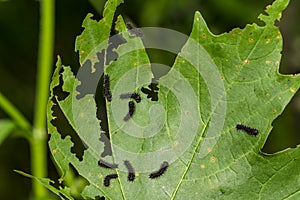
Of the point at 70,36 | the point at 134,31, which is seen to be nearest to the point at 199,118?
the point at 134,31

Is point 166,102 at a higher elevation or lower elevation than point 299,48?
lower

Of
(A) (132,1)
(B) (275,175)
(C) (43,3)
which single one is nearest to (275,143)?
(A) (132,1)

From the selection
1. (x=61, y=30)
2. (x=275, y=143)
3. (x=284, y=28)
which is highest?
Answer: (x=61, y=30)

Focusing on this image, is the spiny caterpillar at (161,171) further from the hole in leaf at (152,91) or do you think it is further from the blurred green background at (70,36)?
the blurred green background at (70,36)

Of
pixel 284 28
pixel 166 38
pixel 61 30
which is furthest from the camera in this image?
pixel 61 30

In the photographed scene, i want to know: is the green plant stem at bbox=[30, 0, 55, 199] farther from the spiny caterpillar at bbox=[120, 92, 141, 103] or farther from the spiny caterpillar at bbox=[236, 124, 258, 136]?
the spiny caterpillar at bbox=[236, 124, 258, 136]

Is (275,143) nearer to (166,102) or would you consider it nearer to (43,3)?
(43,3)

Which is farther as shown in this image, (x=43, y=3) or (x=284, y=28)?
(x=284, y=28)

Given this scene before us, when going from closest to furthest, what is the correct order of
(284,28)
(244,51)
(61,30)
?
(244,51) < (284,28) < (61,30)
